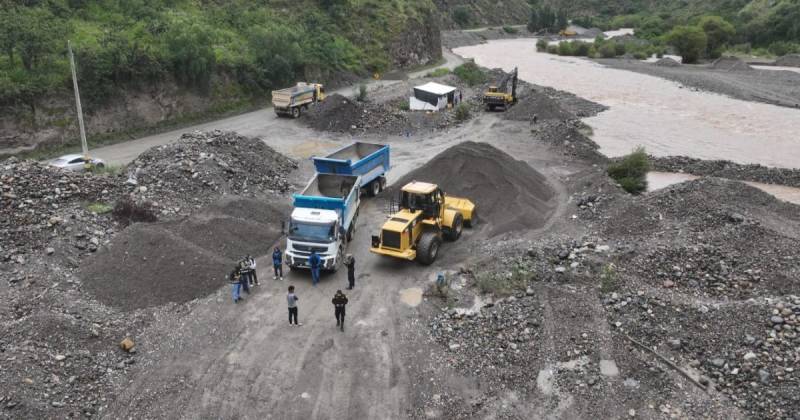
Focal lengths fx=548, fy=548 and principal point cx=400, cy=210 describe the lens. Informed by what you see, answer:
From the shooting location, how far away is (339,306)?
505 inches

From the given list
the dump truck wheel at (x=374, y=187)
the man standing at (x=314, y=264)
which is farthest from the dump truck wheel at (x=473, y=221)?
the man standing at (x=314, y=264)

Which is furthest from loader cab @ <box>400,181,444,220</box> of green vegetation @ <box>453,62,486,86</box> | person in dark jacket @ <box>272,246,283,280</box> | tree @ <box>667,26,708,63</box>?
tree @ <box>667,26,708,63</box>

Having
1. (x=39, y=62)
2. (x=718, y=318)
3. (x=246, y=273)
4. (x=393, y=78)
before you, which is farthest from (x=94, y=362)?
(x=393, y=78)

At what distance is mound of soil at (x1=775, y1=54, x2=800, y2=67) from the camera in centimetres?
6838

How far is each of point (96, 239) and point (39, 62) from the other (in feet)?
66.5

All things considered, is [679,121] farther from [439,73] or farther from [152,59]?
[152,59]

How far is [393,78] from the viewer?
181 feet

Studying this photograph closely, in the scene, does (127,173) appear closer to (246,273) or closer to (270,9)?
(246,273)

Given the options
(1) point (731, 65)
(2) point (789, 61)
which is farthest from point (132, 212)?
(2) point (789, 61)

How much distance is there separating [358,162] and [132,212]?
7838 millimetres

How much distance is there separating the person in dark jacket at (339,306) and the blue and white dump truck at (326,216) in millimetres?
2573

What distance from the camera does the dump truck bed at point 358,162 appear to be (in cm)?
1986

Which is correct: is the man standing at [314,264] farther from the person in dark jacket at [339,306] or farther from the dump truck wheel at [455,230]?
the dump truck wheel at [455,230]

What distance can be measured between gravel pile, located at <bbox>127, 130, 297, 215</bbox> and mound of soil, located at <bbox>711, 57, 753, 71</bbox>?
63897mm
